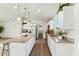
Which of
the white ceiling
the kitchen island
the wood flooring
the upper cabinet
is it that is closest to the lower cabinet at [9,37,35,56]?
the kitchen island

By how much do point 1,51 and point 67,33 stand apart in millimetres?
1779

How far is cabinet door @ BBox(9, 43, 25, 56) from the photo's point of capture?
126 inches

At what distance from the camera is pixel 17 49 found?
3.26 metres

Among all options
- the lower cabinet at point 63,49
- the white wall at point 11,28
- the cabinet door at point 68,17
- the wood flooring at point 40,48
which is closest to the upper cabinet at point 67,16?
the cabinet door at point 68,17

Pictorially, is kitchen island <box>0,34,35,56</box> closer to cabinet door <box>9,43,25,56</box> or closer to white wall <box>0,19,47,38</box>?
cabinet door <box>9,43,25,56</box>

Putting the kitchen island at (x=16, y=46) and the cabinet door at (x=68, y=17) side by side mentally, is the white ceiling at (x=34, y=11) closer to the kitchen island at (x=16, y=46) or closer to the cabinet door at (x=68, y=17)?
the cabinet door at (x=68, y=17)

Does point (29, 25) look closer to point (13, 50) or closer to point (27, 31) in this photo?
point (27, 31)

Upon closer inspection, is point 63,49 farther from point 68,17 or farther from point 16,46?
point 16,46

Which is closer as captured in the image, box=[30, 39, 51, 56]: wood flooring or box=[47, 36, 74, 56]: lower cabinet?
box=[47, 36, 74, 56]: lower cabinet

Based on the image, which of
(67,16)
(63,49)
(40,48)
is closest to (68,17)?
(67,16)

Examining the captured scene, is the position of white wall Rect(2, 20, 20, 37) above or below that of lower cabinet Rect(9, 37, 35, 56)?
above

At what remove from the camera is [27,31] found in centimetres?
332

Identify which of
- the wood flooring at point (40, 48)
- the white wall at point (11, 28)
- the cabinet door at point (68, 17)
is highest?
the cabinet door at point (68, 17)

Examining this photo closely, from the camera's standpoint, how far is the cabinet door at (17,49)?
3197mm
